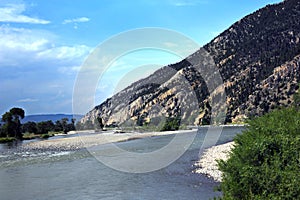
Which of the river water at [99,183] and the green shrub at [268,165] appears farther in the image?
the river water at [99,183]

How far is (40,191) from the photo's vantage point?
26859 mm

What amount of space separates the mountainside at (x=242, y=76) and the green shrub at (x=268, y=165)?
393 ft

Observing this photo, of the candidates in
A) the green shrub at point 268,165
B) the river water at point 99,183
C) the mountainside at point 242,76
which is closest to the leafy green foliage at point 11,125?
the mountainside at point 242,76

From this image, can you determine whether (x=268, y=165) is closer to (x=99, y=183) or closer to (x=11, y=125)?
(x=99, y=183)

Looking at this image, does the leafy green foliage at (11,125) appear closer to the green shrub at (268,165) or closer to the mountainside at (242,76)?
the mountainside at (242,76)

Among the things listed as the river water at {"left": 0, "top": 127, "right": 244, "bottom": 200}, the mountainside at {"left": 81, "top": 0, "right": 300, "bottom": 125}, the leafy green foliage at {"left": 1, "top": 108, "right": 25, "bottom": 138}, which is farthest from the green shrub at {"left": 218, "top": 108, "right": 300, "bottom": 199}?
the mountainside at {"left": 81, "top": 0, "right": 300, "bottom": 125}

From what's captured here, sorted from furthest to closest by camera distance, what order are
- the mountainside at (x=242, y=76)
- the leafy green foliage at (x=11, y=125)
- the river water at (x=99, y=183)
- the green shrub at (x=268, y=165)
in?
1. the mountainside at (x=242, y=76)
2. the leafy green foliage at (x=11, y=125)
3. the river water at (x=99, y=183)
4. the green shrub at (x=268, y=165)

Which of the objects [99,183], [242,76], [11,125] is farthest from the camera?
[242,76]

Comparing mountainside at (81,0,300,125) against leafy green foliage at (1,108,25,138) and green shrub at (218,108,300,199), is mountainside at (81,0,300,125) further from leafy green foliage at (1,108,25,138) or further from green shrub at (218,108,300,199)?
green shrub at (218,108,300,199)

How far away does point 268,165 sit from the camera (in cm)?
1135

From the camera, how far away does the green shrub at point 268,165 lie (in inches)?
415

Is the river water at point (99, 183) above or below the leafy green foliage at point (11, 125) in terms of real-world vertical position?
below

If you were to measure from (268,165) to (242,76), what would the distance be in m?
152

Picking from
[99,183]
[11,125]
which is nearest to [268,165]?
[99,183]
